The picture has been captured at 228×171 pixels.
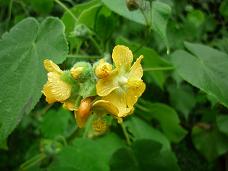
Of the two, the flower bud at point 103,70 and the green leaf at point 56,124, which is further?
the green leaf at point 56,124

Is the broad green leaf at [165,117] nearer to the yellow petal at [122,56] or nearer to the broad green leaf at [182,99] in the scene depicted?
the broad green leaf at [182,99]

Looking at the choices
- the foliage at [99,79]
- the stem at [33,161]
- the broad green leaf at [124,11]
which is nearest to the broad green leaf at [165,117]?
the foliage at [99,79]

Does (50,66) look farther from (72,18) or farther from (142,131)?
(142,131)

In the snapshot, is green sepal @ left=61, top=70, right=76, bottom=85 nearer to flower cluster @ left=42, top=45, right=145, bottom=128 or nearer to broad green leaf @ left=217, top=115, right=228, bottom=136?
flower cluster @ left=42, top=45, right=145, bottom=128

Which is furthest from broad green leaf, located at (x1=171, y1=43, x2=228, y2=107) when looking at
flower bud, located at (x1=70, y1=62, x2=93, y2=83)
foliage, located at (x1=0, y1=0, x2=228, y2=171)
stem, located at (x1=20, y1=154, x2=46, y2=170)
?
stem, located at (x1=20, y1=154, x2=46, y2=170)

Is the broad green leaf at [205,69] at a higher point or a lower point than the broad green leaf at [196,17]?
higher

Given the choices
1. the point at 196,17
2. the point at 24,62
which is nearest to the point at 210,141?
the point at 196,17

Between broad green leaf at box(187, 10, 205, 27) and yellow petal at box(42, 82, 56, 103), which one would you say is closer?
yellow petal at box(42, 82, 56, 103)
